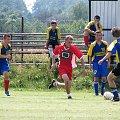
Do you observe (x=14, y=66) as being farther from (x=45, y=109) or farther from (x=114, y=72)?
(x=45, y=109)

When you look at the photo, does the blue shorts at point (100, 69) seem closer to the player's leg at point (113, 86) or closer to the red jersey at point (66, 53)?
the red jersey at point (66, 53)

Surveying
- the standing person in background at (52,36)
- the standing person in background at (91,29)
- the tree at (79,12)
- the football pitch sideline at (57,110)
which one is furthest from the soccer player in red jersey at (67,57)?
the tree at (79,12)

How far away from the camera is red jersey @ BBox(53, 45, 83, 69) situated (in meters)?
16.6

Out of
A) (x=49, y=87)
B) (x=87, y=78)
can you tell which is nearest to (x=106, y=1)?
(x=87, y=78)

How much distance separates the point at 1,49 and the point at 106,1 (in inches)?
270

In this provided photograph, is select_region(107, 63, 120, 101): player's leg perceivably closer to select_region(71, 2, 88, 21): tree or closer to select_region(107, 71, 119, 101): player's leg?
select_region(107, 71, 119, 101): player's leg

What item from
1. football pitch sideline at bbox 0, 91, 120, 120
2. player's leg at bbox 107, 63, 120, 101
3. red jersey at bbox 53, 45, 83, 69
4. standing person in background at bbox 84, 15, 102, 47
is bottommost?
football pitch sideline at bbox 0, 91, 120, 120

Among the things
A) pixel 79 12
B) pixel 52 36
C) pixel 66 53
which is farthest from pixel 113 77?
pixel 79 12

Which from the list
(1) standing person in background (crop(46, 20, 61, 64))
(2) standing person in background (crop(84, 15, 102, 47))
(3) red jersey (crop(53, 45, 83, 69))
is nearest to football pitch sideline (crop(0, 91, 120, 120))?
(3) red jersey (crop(53, 45, 83, 69))

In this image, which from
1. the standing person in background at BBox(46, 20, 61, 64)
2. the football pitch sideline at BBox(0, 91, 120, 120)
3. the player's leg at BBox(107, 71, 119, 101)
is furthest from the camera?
the standing person in background at BBox(46, 20, 61, 64)

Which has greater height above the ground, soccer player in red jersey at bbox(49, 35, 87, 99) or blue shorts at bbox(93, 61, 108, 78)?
soccer player in red jersey at bbox(49, 35, 87, 99)

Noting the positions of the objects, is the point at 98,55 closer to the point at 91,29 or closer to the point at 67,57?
the point at 67,57

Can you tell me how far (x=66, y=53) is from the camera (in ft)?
54.9

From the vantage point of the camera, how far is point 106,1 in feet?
75.4
